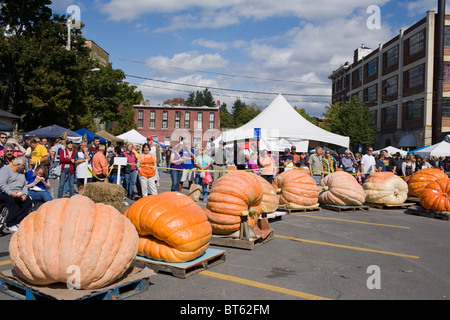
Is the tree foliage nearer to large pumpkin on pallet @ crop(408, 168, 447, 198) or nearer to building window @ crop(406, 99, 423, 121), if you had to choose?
large pumpkin on pallet @ crop(408, 168, 447, 198)

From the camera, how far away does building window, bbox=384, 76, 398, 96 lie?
150ft

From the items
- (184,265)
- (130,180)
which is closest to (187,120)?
(130,180)

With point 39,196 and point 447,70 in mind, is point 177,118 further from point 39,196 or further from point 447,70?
point 39,196

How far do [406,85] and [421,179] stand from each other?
110ft

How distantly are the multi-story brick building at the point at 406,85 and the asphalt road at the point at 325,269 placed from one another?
2981cm

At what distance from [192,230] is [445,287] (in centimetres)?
346

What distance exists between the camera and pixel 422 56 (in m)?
38.8

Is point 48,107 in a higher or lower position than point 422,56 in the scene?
lower

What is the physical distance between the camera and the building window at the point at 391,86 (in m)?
45.8

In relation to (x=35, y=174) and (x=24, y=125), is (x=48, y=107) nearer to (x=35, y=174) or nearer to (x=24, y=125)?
(x=24, y=125)

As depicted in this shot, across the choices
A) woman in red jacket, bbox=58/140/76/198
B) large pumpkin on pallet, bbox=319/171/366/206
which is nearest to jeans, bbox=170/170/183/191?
woman in red jacket, bbox=58/140/76/198

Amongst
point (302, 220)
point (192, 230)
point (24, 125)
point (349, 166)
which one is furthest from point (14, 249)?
point (24, 125)

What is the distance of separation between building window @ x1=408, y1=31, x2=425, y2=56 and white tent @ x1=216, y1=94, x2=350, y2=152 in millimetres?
29063

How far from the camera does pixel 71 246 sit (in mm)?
3844
